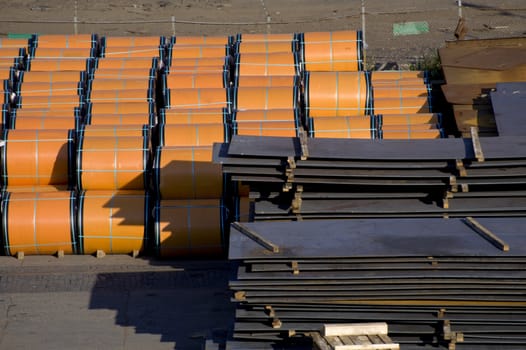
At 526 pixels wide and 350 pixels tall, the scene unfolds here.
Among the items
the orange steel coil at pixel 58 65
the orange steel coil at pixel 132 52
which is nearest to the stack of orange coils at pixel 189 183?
the orange steel coil at pixel 132 52

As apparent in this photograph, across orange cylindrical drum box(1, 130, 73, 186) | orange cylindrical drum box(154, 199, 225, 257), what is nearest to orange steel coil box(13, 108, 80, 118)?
orange cylindrical drum box(1, 130, 73, 186)

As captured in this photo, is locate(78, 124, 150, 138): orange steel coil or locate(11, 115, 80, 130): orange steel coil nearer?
locate(78, 124, 150, 138): orange steel coil

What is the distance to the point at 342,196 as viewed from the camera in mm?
12688

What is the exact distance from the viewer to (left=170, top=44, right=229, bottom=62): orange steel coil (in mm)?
20297

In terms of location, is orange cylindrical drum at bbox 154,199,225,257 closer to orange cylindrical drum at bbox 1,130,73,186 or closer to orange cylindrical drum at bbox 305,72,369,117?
orange cylindrical drum at bbox 1,130,73,186

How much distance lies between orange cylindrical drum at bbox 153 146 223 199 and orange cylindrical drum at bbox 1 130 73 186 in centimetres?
202

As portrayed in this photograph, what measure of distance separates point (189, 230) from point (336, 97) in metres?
4.61

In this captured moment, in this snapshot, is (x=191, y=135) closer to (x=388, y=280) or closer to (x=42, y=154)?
(x=42, y=154)

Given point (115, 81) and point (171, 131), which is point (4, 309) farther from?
point (115, 81)

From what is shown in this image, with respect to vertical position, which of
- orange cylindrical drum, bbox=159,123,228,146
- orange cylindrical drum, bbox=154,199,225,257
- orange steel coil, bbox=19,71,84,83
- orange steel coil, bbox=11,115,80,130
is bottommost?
orange cylindrical drum, bbox=154,199,225,257

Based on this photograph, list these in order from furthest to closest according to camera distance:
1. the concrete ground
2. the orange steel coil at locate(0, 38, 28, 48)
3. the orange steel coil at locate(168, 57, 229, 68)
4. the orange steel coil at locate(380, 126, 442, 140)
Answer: the orange steel coil at locate(0, 38, 28, 48) → the orange steel coil at locate(168, 57, 229, 68) → the orange steel coil at locate(380, 126, 442, 140) → the concrete ground

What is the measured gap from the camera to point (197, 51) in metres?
20.4

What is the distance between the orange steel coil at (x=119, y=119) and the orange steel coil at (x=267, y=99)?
5.65 ft

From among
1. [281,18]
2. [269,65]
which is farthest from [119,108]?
[281,18]
